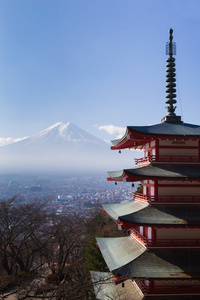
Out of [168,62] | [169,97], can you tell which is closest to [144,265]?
[169,97]

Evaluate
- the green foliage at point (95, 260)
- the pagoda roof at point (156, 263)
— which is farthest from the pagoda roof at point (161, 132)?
the green foliage at point (95, 260)

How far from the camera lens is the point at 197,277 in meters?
9.30

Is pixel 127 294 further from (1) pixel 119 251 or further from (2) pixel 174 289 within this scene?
(2) pixel 174 289

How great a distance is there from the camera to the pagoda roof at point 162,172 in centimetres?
1030

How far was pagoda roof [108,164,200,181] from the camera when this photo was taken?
33.8ft

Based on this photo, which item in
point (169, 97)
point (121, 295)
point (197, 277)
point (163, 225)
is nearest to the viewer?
point (197, 277)

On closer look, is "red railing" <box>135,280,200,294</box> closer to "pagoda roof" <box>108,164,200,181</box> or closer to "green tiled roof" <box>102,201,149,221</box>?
"green tiled roof" <box>102,201,149,221</box>

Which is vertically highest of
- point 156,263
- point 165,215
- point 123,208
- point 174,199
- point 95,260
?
point 174,199

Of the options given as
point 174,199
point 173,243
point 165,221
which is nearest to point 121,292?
point 173,243

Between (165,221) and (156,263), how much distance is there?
1657mm

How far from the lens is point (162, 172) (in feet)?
35.0

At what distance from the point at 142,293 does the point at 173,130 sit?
7.00 m

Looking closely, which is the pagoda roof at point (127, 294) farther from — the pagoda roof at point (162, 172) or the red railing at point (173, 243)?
the pagoda roof at point (162, 172)

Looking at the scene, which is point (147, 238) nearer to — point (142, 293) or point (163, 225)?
point (163, 225)
